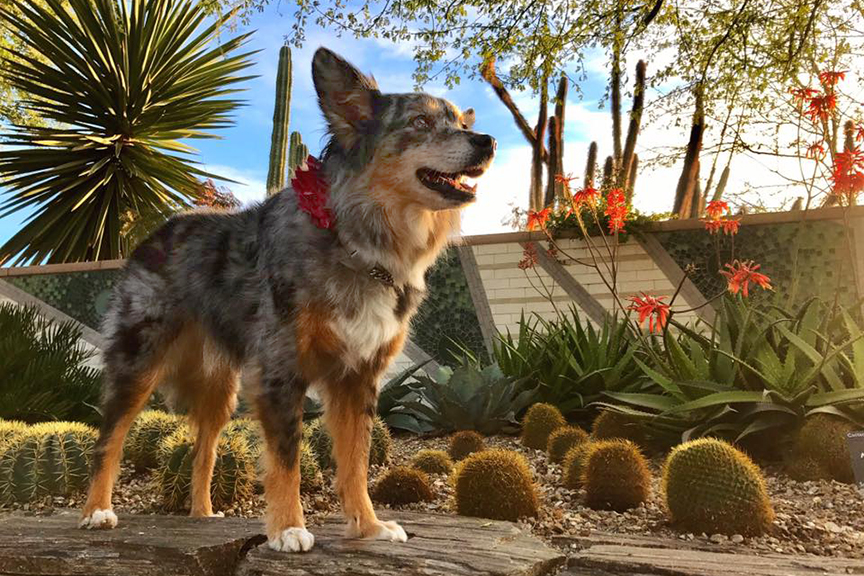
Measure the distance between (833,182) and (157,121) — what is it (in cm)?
1329

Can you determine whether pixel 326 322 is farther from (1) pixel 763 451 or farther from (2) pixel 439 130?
(1) pixel 763 451

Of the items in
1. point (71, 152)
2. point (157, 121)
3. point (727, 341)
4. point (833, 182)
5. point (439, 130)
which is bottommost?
point (727, 341)

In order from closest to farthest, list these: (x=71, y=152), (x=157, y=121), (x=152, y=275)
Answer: (x=152, y=275)
(x=71, y=152)
(x=157, y=121)

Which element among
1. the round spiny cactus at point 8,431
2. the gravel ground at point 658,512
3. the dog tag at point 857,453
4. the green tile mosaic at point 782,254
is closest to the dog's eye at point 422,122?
the gravel ground at point 658,512

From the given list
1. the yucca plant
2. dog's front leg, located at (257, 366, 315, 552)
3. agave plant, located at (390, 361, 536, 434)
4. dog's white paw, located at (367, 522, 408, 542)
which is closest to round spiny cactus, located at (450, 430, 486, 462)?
agave plant, located at (390, 361, 536, 434)

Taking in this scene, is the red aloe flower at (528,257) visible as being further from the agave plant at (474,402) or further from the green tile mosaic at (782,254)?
the agave plant at (474,402)

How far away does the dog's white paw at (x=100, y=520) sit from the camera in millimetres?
3551

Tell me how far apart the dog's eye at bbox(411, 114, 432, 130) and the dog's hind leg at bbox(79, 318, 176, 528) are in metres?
1.68

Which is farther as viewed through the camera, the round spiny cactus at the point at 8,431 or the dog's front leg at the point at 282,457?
the round spiny cactus at the point at 8,431

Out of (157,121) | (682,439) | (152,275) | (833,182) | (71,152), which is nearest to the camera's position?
(152,275)

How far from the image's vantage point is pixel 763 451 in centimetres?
471

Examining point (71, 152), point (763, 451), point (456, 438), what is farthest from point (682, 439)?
point (71, 152)

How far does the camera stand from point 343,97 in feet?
10.3

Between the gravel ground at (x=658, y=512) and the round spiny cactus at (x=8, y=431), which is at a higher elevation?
the round spiny cactus at (x=8, y=431)
